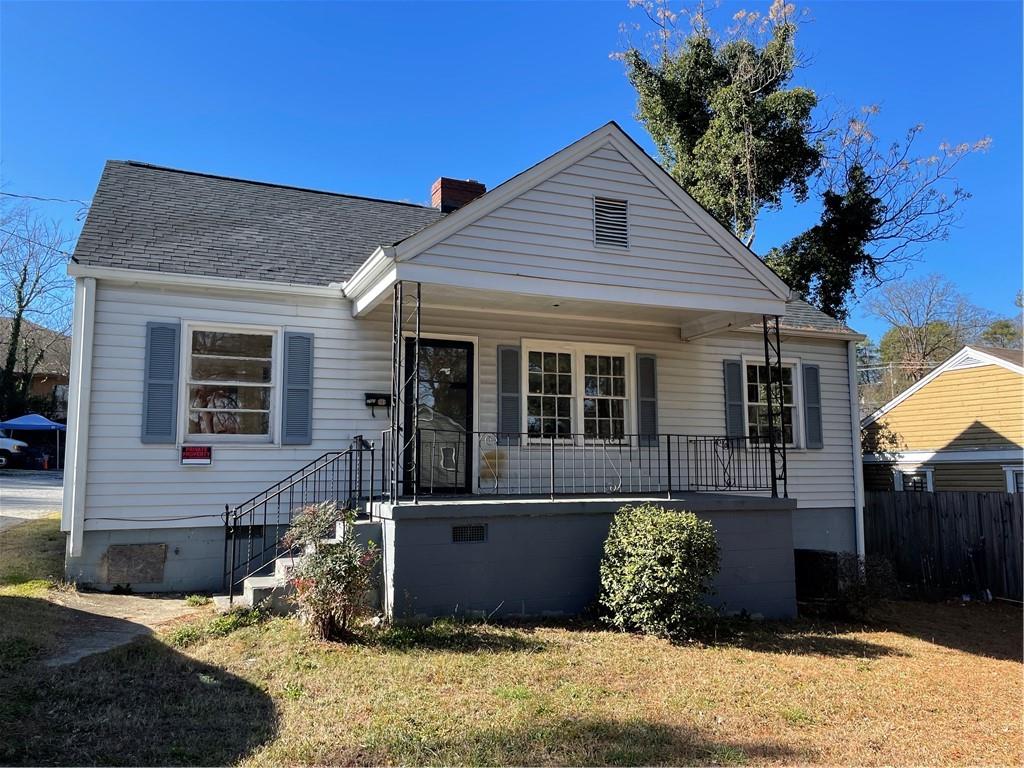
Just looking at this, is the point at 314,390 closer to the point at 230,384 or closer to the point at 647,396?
the point at 230,384

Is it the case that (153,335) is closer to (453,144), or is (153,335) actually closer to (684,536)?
(684,536)

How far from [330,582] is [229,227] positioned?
588 centimetres

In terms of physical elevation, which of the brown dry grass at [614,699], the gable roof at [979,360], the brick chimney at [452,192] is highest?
the brick chimney at [452,192]

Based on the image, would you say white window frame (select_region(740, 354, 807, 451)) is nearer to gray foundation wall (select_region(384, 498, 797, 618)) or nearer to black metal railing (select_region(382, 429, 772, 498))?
black metal railing (select_region(382, 429, 772, 498))

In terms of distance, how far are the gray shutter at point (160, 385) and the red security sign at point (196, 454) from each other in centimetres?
18

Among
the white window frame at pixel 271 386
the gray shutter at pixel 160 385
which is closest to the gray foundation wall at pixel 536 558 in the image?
the white window frame at pixel 271 386

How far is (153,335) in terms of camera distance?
26.3ft

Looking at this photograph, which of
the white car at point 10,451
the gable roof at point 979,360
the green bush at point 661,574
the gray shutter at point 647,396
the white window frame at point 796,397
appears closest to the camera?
the green bush at point 661,574

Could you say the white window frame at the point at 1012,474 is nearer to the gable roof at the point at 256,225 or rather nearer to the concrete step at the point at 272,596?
the gable roof at the point at 256,225

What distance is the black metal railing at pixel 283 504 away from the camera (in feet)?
26.6

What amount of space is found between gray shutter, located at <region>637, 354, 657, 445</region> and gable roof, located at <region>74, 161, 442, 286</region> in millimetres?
4317

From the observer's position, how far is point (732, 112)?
1808cm

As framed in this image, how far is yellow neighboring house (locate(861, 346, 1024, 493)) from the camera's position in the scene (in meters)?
15.4

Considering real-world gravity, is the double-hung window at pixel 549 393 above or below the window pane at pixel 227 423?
above
